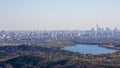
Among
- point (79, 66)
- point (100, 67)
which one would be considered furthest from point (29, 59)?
point (100, 67)

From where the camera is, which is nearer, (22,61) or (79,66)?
(79,66)

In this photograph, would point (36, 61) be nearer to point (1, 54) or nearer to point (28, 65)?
point (28, 65)

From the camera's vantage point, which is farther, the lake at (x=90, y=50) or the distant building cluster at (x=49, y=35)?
the distant building cluster at (x=49, y=35)

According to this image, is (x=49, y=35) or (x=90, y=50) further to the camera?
(x=49, y=35)

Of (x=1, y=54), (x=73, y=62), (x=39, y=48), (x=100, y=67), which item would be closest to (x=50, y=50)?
(x=39, y=48)

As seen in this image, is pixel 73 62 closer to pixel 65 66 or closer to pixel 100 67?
pixel 65 66

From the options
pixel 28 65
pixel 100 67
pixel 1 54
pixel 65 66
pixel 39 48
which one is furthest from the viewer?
pixel 39 48

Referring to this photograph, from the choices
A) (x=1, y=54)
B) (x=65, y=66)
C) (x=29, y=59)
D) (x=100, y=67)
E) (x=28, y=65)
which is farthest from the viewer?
(x=1, y=54)

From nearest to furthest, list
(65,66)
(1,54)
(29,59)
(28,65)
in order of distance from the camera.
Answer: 1. (65,66)
2. (28,65)
3. (29,59)
4. (1,54)

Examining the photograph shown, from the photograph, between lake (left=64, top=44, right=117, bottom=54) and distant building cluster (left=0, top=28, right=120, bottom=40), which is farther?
distant building cluster (left=0, top=28, right=120, bottom=40)
